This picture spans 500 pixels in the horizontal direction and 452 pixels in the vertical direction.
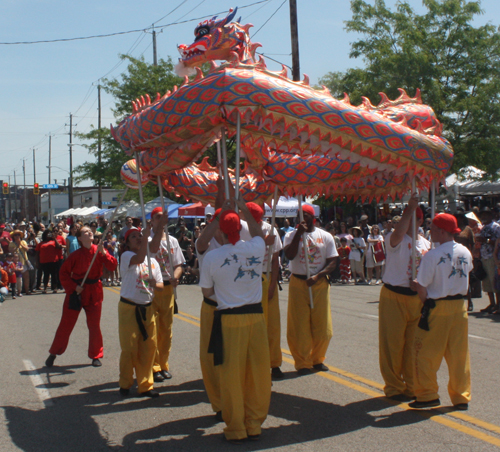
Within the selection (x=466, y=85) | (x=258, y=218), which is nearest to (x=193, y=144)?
(x=258, y=218)

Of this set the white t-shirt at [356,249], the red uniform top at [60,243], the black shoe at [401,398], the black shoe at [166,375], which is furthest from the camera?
the white t-shirt at [356,249]

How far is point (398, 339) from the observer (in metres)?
5.65

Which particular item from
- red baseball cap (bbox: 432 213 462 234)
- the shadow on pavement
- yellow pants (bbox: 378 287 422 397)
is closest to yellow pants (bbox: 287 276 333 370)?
the shadow on pavement

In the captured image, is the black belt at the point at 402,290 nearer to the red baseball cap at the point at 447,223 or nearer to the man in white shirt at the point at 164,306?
the red baseball cap at the point at 447,223

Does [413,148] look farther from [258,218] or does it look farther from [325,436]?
[325,436]

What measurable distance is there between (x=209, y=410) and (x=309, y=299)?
1947 millimetres

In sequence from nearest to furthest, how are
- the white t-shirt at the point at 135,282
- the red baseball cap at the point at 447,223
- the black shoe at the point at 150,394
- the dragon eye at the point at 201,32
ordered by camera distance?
1. the red baseball cap at the point at 447,223
2. the black shoe at the point at 150,394
3. the white t-shirt at the point at 135,282
4. the dragon eye at the point at 201,32

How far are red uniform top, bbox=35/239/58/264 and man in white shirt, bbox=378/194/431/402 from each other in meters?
12.4

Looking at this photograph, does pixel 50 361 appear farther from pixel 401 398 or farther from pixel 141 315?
pixel 401 398

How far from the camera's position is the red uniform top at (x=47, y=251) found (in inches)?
634

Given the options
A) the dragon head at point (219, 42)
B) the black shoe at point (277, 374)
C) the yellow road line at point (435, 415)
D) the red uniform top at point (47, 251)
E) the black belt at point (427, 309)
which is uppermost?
the dragon head at point (219, 42)

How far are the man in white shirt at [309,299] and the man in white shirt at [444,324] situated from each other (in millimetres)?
1765

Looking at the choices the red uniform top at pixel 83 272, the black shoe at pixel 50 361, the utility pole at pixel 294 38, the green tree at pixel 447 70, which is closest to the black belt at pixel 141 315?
the red uniform top at pixel 83 272

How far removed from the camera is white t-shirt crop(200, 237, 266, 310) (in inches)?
187
